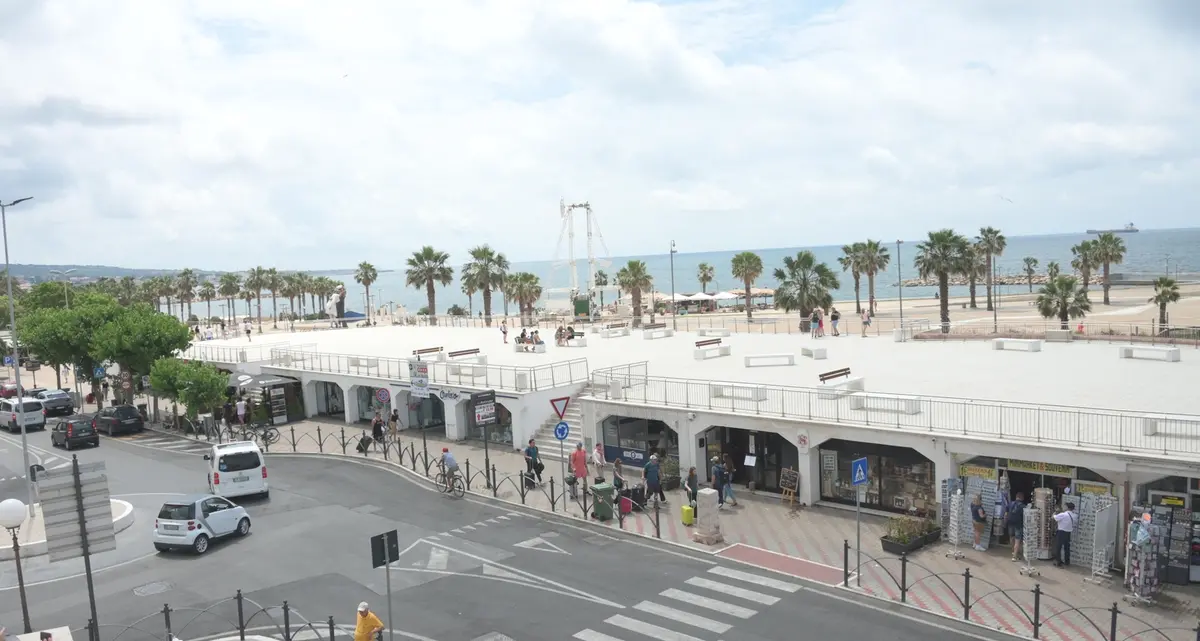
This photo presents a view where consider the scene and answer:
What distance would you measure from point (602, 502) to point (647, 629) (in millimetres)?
6880

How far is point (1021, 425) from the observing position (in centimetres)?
1925

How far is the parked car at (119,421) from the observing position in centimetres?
3738

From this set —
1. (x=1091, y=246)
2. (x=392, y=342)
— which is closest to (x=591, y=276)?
(x=392, y=342)

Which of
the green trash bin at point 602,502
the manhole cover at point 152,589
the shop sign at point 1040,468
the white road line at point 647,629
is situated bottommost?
the white road line at point 647,629

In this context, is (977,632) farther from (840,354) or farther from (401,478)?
(840,354)

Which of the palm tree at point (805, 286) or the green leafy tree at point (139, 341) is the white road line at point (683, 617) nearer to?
the green leafy tree at point (139, 341)

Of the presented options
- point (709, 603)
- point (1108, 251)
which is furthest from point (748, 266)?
point (709, 603)

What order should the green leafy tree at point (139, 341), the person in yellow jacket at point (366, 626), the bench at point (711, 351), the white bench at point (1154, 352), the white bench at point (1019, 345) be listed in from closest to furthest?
1. the person in yellow jacket at point (366, 626)
2. the white bench at point (1154, 352)
3. the white bench at point (1019, 345)
4. the bench at point (711, 351)
5. the green leafy tree at point (139, 341)

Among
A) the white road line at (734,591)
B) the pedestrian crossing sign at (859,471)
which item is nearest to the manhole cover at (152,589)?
the white road line at (734,591)

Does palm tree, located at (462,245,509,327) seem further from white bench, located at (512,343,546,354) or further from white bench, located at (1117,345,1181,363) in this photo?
white bench, located at (1117,345,1181,363)

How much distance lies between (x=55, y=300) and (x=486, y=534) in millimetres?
89583

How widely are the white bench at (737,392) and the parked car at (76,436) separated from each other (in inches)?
995

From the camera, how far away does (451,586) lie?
56.4 feet

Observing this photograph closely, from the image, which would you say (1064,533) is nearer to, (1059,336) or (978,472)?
(978,472)
